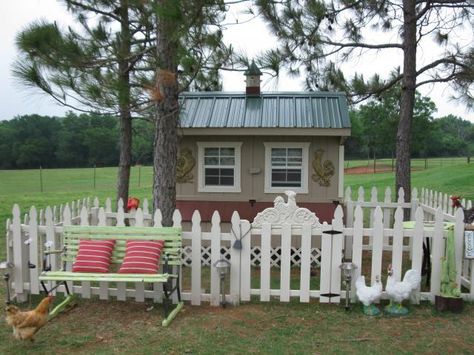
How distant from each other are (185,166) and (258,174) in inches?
57.5

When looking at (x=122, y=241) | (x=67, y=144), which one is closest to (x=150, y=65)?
(x=122, y=241)

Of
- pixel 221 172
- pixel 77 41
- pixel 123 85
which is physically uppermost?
pixel 77 41

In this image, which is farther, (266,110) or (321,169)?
(266,110)

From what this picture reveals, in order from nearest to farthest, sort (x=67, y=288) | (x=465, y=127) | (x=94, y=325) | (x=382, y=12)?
(x=94, y=325) → (x=67, y=288) → (x=382, y=12) → (x=465, y=127)

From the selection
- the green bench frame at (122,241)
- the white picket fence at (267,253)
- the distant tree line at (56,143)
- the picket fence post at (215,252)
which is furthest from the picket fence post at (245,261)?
the distant tree line at (56,143)

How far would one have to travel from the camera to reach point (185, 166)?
8.65 metres

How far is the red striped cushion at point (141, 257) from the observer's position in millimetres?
4941

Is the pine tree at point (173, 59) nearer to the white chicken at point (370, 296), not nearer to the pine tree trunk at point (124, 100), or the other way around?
the pine tree trunk at point (124, 100)

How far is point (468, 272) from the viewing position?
19.7 feet

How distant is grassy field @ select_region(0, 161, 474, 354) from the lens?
415 centimetres

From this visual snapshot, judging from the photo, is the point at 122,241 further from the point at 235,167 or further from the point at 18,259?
the point at 235,167

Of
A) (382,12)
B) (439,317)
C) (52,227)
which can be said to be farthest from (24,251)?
(382,12)

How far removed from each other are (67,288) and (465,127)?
323ft

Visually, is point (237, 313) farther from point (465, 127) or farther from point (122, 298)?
point (465, 127)
